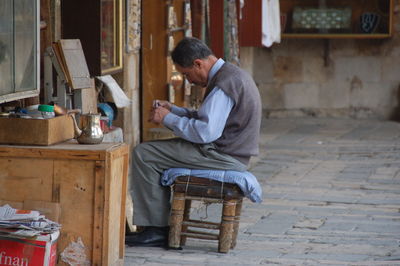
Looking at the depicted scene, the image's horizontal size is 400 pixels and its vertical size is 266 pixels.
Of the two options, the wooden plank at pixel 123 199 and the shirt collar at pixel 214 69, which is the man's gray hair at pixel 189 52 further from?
the wooden plank at pixel 123 199

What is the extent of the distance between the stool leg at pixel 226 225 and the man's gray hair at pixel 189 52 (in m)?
0.86

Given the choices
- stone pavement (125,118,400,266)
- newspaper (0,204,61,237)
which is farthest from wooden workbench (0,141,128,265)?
stone pavement (125,118,400,266)

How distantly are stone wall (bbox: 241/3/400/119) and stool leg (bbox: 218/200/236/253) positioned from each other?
784 cm

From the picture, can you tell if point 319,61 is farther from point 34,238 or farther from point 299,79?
point 34,238

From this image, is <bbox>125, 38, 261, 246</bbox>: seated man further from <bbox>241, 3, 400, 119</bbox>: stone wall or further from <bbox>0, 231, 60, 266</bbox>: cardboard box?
<bbox>241, 3, 400, 119</bbox>: stone wall

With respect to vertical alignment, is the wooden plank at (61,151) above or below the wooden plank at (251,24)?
below

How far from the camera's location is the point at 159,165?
5527mm

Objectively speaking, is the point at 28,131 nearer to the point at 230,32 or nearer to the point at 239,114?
the point at 239,114

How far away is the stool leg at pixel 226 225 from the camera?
543 centimetres

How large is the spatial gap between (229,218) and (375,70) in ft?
26.9

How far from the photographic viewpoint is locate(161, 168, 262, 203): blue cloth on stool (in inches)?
213

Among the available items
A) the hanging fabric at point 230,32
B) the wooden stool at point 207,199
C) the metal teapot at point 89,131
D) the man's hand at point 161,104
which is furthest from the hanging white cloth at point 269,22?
the metal teapot at point 89,131

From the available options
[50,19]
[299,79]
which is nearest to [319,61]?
[299,79]

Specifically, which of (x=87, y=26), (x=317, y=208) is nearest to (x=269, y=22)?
(x=317, y=208)
